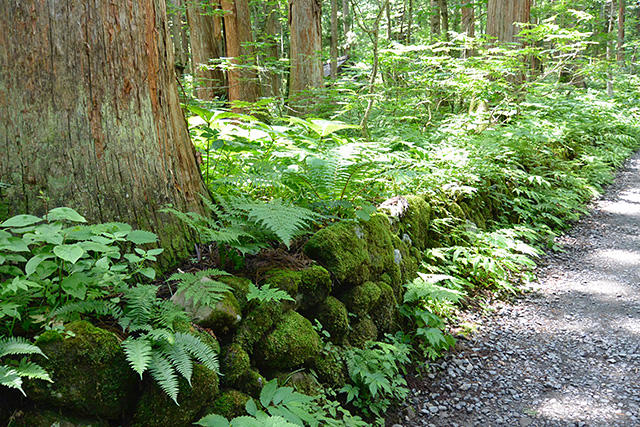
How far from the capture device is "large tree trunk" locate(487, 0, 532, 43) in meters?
9.27

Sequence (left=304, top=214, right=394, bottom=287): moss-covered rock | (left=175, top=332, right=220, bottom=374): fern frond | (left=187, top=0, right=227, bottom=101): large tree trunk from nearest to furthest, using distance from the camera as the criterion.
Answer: (left=175, top=332, right=220, bottom=374): fern frond < (left=304, top=214, right=394, bottom=287): moss-covered rock < (left=187, top=0, right=227, bottom=101): large tree trunk

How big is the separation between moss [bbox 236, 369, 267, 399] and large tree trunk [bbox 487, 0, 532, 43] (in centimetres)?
948

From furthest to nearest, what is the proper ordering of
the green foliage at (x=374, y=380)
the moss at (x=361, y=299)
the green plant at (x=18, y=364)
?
the moss at (x=361, y=299) → the green foliage at (x=374, y=380) → the green plant at (x=18, y=364)

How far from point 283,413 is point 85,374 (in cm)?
92

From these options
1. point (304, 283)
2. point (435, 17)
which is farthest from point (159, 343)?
point (435, 17)

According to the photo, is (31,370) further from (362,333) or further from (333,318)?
(362,333)

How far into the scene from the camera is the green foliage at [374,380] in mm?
2834

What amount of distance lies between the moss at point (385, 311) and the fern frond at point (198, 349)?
1912mm

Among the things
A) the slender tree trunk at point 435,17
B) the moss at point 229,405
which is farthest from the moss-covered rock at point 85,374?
the slender tree trunk at point 435,17

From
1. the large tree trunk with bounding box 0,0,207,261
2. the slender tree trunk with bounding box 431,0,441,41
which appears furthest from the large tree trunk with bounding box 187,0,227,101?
the large tree trunk with bounding box 0,0,207,261

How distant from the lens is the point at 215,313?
2258 millimetres

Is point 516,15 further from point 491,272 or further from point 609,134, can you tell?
point 491,272

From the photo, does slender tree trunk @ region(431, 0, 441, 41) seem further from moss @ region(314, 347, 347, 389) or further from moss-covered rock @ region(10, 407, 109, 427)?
moss-covered rock @ region(10, 407, 109, 427)

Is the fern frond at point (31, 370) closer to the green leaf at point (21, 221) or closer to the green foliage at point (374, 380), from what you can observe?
the green leaf at point (21, 221)
